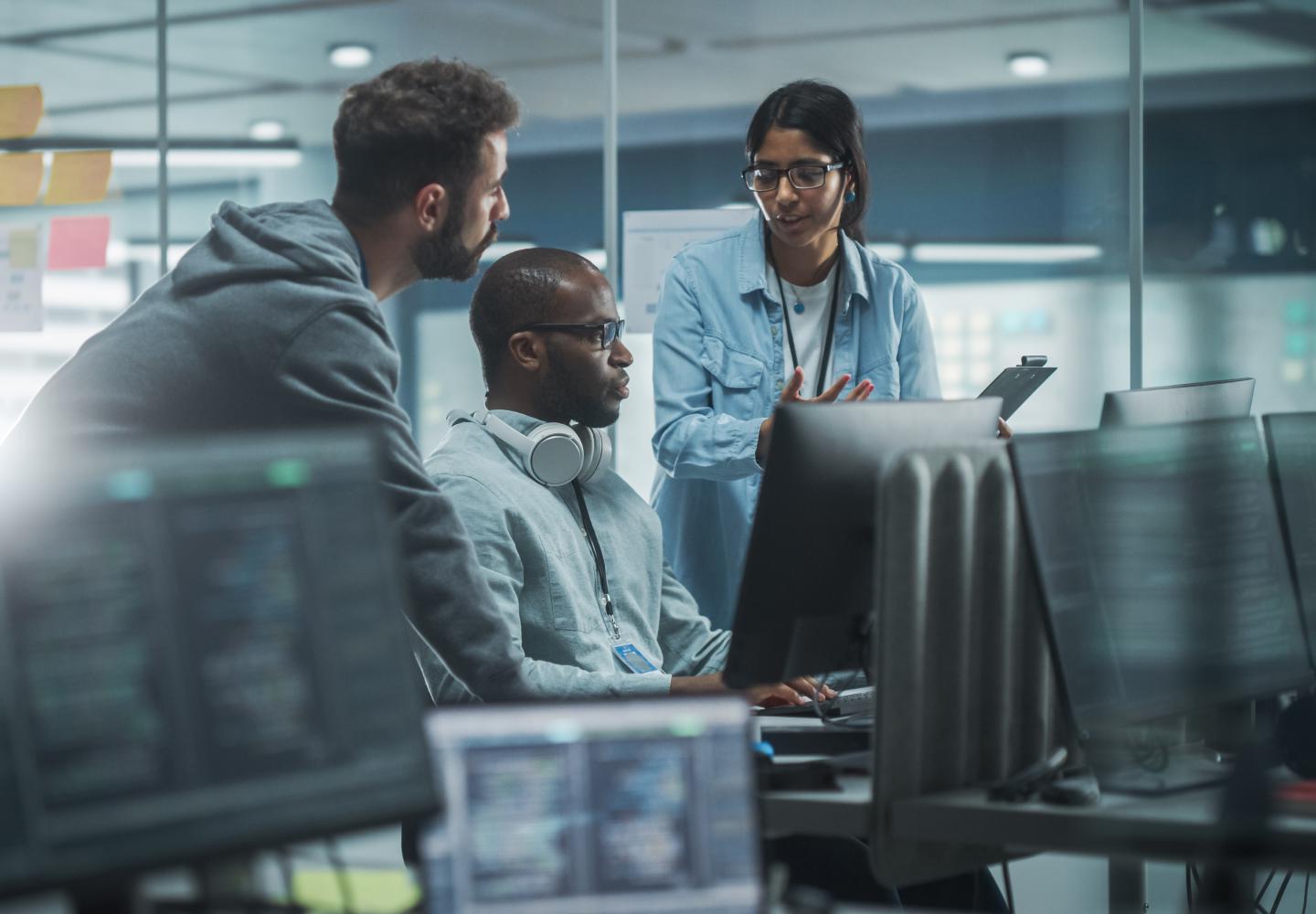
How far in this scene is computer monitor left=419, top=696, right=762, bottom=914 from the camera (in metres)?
0.99

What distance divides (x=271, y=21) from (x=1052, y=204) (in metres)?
2.16

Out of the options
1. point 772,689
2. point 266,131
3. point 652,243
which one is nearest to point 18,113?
point 266,131

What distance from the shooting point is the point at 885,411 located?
5.34 feet

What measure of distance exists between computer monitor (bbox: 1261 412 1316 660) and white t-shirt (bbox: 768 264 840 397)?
1.07 metres

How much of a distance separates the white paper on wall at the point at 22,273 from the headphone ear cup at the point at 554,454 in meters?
2.46

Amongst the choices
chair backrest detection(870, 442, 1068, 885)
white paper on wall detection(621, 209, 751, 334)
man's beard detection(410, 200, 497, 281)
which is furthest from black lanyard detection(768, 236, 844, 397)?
chair backrest detection(870, 442, 1068, 885)

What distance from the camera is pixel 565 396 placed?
2203mm

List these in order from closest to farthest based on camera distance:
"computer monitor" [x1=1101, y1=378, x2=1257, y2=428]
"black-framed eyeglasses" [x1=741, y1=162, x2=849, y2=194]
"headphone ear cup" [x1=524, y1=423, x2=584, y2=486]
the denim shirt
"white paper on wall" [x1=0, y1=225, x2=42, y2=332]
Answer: "computer monitor" [x1=1101, y1=378, x2=1257, y2=428] < "headphone ear cup" [x1=524, y1=423, x2=584, y2=486] < "black-framed eyeglasses" [x1=741, y1=162, x2=849, y2=194] < the denim shirt < "white paper on wall" [x1=0, y1=225, x2=42, y2=332]

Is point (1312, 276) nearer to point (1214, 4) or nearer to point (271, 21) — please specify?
point (1214, 4)

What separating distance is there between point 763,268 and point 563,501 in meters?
0.77

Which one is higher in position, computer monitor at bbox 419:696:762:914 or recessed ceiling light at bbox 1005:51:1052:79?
recessed ceiling light at bbox 1005:51:1052:79

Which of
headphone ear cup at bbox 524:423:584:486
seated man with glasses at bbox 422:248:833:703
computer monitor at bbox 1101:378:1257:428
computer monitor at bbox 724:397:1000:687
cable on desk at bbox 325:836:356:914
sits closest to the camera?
cable on desk at bbox 325:836:356:914

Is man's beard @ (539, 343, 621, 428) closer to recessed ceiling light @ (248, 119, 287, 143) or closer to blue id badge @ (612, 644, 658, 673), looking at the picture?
blue id badge @ (612, 644, 658, 673)

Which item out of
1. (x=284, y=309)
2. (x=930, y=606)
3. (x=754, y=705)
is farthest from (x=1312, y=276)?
(x=284, y=309)
